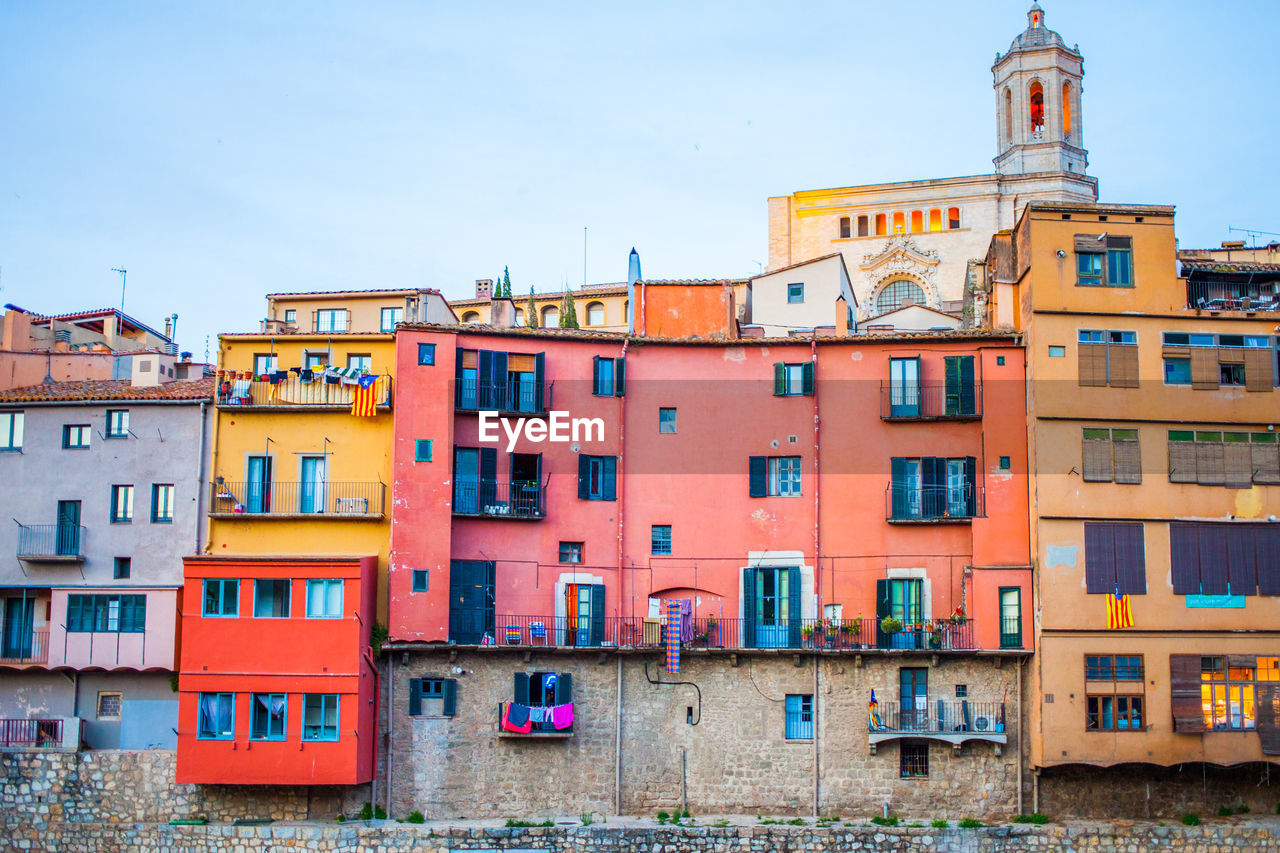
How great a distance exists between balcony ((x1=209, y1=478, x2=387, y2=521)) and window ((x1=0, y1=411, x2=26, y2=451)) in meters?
6.98

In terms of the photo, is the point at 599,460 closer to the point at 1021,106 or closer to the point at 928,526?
the point at 928,526

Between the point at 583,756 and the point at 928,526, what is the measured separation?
39.2ft

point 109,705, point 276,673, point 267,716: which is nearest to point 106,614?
point 109,705

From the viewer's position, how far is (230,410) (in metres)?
42.3

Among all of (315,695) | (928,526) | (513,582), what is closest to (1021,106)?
(928,526)

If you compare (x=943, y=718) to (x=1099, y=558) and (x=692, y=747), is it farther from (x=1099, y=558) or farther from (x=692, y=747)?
(x=692, y=747)

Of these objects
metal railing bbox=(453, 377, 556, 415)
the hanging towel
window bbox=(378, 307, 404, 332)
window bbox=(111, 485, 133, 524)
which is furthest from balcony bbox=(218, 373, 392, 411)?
the hanging towel

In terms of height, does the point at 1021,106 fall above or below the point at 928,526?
above

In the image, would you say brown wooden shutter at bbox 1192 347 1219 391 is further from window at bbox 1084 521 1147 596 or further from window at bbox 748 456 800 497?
window at bbox 748 456 800 497

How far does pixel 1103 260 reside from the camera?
40969 millimetres

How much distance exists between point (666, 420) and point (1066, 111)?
4868 centimetres

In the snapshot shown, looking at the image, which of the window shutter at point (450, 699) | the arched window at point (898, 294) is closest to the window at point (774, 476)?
the window shutter at point (450, 699)

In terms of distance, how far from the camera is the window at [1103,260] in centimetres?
4084

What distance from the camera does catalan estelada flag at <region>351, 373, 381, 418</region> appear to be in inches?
1634
